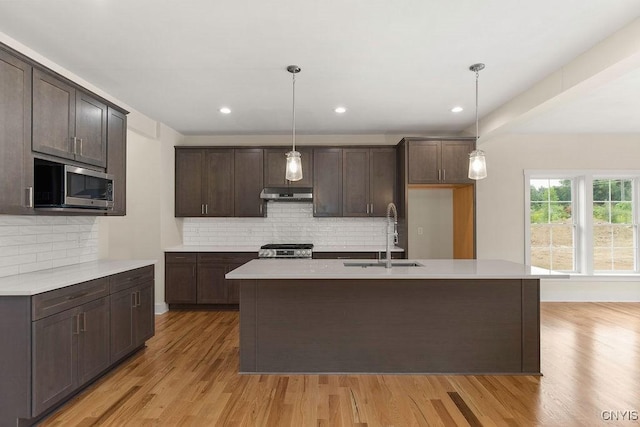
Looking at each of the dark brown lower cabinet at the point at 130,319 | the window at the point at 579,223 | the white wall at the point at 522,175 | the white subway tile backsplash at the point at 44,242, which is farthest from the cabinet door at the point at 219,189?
the window at the point at 579,223

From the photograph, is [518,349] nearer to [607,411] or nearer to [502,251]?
[607,411]

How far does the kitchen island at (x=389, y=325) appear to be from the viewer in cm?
319

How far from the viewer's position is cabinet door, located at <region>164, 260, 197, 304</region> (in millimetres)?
5398

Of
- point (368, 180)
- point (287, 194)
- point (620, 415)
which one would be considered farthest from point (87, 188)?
point (620, 415)

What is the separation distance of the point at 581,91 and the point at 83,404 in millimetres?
4700

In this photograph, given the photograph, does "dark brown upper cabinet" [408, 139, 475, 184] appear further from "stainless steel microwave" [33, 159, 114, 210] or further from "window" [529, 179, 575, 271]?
"stainless steel microwave" [33, 159, 114, 210]

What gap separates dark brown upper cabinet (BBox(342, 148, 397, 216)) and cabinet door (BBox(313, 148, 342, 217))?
91mm

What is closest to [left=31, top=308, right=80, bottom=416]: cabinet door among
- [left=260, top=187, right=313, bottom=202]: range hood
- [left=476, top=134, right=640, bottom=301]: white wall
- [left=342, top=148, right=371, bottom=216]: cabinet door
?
[left=260, top=187, right=313, bottom=202]: range hood

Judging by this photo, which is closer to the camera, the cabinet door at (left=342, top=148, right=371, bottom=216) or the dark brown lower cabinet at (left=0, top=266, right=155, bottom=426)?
the dark brown lower cabinet at (left=0, top=266, right=155, bottom=426)

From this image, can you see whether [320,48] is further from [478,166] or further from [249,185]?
[249,185]

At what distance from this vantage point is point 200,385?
3.01 metres

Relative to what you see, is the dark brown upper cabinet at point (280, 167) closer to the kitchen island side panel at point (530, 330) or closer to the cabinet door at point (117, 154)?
the cabinet door at point (117, 154)

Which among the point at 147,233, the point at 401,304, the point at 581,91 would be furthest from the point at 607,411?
the point at 147,233

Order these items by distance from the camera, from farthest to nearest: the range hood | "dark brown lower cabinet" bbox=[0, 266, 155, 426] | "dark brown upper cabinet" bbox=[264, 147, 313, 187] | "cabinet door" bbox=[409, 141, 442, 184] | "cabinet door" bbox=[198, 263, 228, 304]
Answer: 1. "dark brown upper cabinet" bbox=[264, 147, 313, 187]
2. the range hood
3. "cabinet door" bbox=[198, 263, 228, 304]
4. "cabinet door" bbox=[409, 141, 442, 184]
5. "dark brown lower cabinet" bbox=[0, 266, 155, 426]
